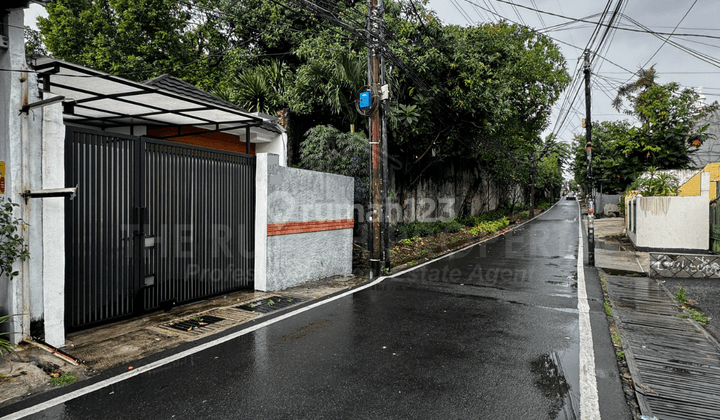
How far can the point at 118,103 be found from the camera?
24.9 feet

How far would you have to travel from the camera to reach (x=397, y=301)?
7.40 metres

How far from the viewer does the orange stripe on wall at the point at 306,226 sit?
812 centimetres

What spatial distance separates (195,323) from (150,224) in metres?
1.62

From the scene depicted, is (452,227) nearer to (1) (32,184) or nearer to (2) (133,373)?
(2) (133,373)

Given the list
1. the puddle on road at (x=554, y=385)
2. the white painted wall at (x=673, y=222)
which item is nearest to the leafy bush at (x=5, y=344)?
the puddle on road at (x=554, y=385)

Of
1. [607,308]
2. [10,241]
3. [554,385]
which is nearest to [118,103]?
[10,241]

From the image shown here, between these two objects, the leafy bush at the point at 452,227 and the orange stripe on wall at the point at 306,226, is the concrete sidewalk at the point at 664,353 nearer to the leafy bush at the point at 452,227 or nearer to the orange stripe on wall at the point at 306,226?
the orange stripe on wall at the point at 306,226

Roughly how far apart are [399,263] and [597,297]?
5375 mm

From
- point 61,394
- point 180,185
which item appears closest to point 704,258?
point 180,185

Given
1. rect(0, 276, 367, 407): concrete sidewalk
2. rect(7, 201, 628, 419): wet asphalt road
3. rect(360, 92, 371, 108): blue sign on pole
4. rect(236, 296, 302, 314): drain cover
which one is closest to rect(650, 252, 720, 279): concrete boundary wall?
rect(7, 201, 628, 419): wet asphalt road

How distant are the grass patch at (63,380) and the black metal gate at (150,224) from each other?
1.36 m

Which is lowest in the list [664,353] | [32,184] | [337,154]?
[664,353]

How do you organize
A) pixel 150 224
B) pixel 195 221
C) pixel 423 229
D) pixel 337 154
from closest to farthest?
pixel 150 224 → pixel 195 221 → pixel 337 154 → pixel 423 229

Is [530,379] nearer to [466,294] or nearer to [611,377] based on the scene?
[611,377]
